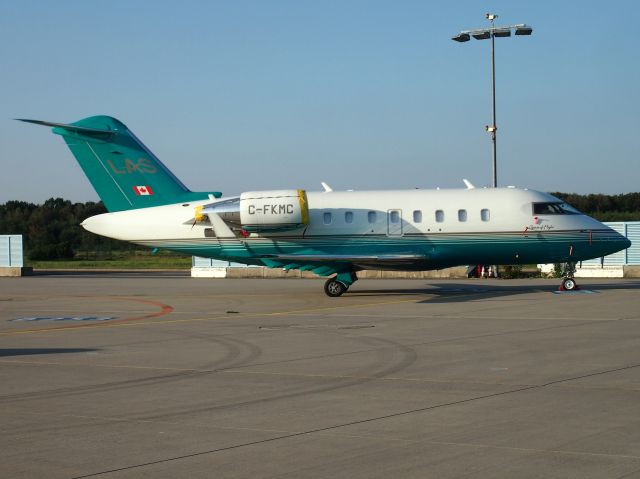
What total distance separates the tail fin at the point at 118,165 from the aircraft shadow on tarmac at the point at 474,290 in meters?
7.78

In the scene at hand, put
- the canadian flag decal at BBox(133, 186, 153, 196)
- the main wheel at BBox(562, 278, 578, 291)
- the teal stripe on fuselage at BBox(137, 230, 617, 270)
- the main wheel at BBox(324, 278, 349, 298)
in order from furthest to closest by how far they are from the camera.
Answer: the canadian flag decal at BBox(133, 186, 153, 196), the main wheel at BBox(324, 278, 349, 298), the main wheel at BBox(562, 278, 578, 291), the teal stripe on fuselage at BBox(137, 230, 617, 270)

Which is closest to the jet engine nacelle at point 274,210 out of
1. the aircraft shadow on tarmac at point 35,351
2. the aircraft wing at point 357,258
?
the aircraft wing at point 357,258

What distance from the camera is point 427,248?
30.1m

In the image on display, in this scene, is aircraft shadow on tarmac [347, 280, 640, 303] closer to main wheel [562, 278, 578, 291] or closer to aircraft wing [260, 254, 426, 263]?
main wheel [562, 278, 578, 291]

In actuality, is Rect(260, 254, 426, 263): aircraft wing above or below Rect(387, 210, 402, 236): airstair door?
below

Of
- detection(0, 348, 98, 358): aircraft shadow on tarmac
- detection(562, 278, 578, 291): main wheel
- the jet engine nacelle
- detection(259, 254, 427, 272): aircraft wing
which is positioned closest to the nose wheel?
detection(562, 278, 578, 291): main wheel

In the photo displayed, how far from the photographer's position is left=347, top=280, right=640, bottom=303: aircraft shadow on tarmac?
29.3m

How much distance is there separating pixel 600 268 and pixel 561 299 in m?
15.4

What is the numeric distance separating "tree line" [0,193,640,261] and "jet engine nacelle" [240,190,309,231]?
56.6 m

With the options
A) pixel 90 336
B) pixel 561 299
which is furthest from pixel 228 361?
pixel 561 299

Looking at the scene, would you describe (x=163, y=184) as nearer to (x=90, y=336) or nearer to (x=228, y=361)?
(x=90, y=336)

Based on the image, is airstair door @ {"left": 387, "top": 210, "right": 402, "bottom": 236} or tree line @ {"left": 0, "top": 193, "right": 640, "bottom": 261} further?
tree line @ {"left": 0, "top": 193, "right": 640, "bottom": 261}

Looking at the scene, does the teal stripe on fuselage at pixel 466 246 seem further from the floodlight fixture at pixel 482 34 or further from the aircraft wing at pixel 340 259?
the floodlight fixture at pixel 482 34

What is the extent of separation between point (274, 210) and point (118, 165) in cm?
632
